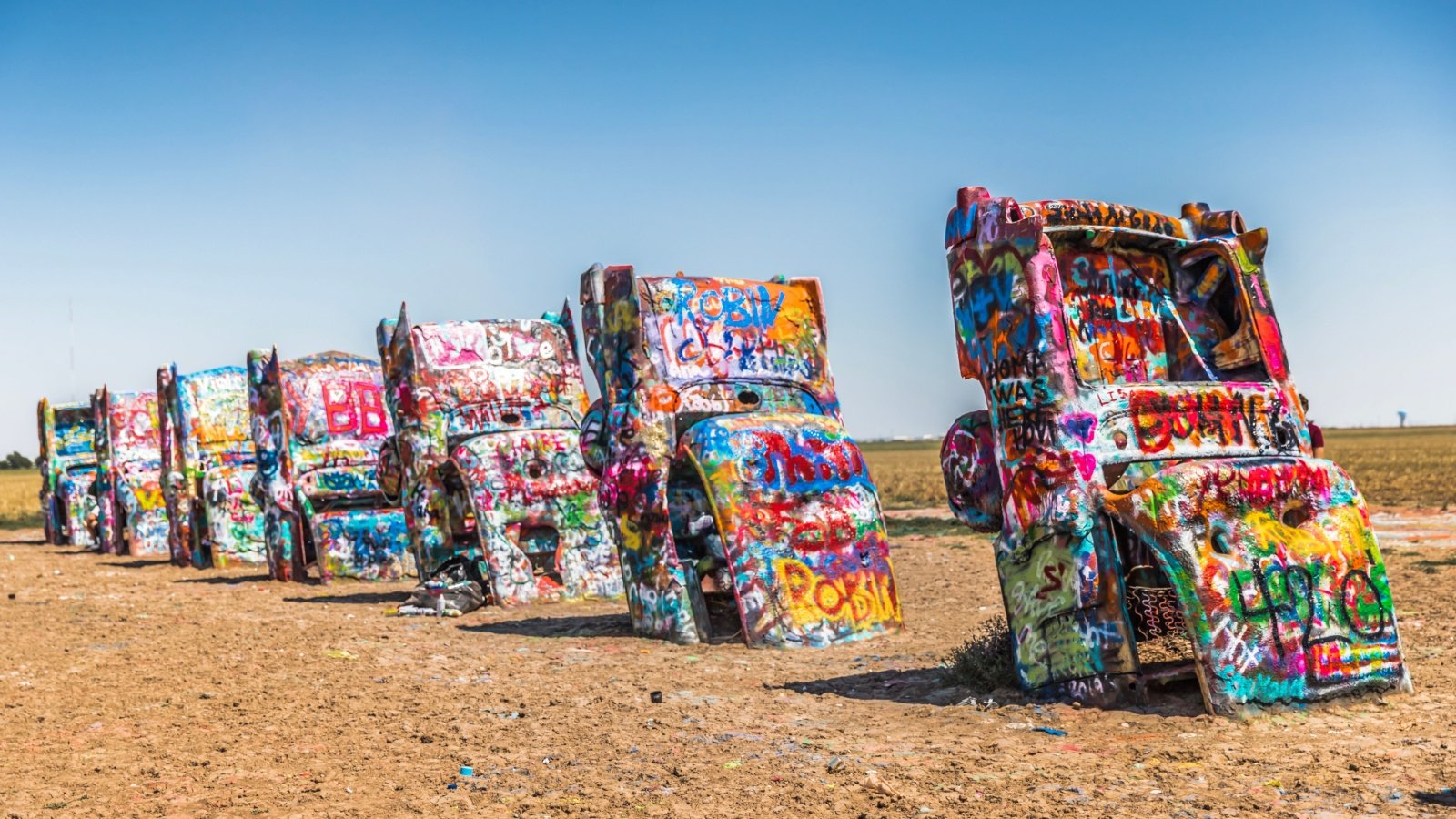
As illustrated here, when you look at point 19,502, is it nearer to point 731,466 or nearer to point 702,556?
point 702,556

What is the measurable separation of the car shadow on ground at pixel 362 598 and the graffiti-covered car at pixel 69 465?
14177 mm

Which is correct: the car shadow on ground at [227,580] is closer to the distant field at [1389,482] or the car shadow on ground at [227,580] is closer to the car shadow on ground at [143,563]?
the car shadow on ground at [143,563]

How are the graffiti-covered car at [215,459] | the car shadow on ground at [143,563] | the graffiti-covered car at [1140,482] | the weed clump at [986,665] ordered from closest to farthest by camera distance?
1. the graffiti-covered car at [1140,482]
2. the weed clump at [986,665]
3. the graffiti-covered car at [215,459]
4. the car shadow on ground at [143,563]

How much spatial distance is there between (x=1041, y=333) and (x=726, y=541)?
3.42 m

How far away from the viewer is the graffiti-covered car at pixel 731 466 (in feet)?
31.2

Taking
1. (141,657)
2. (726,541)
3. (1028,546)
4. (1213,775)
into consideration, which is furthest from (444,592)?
(1213,775)

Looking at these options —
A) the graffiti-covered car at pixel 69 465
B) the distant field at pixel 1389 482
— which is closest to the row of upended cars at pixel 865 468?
the distant field at pixel 1389 482

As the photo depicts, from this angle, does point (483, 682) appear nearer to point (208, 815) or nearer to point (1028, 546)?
point (208, 815)

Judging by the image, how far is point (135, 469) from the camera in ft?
77.7

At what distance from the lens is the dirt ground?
5.34 m

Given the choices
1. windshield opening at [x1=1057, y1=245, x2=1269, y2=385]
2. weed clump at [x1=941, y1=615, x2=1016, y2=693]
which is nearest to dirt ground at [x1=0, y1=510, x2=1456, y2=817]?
weed clump at [x1=941, y1=615, x2=1016, y2=693]

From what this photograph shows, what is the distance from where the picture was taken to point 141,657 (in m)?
9.74

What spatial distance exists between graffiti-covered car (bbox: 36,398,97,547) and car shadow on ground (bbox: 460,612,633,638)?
60.0ft

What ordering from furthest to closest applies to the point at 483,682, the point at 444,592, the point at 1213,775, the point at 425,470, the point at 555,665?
the point at 425,470, the point at 444,592, the point at 555,665, the point at 483,682, the point at 1213,775
